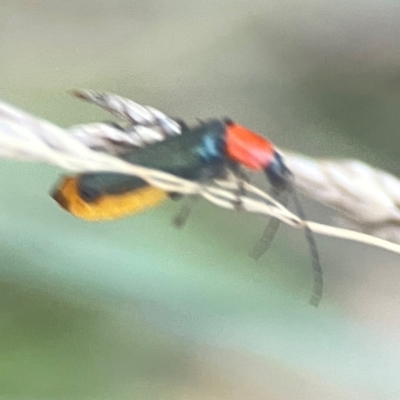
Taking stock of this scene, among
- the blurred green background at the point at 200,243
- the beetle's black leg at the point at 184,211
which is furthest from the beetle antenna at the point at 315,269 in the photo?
the beetle's black leg at the point at 184,211

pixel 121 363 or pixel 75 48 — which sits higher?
pixel 75 48

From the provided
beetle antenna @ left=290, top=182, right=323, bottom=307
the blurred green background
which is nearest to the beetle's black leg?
the blurred green background

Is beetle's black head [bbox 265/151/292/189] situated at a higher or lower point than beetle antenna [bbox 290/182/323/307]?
higher

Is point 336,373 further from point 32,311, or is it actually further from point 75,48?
point 75,48

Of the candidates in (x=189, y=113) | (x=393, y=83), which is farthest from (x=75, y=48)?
(x=393, y=83)

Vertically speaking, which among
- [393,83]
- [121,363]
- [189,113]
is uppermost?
[393,83]

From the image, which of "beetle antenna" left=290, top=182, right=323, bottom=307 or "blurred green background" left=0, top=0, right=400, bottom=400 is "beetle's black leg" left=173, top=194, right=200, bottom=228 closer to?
"blurred green background" left=0, top=0, right=400, bottom=400

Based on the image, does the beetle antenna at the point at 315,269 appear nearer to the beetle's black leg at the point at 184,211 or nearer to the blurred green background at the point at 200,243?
the blurred green background at the point at 200,243
